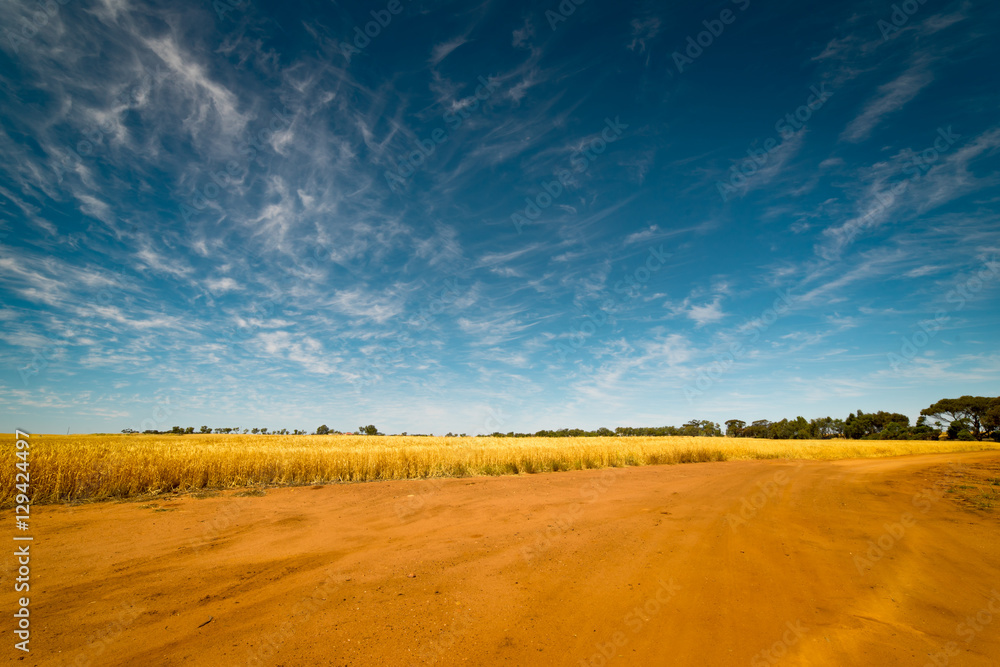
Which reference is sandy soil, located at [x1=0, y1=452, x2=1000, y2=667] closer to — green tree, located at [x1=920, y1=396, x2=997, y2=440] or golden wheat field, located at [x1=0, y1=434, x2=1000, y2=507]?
golden wheat field, located at [x1=0, y1=434, x2=1000, y2=507]

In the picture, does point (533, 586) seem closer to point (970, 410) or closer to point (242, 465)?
point (242, 465)

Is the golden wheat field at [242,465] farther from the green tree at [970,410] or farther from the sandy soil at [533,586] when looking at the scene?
the green tree at [970,410]

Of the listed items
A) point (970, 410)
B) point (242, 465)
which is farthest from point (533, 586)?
point (970, 410)

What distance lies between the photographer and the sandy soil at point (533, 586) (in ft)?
11.4

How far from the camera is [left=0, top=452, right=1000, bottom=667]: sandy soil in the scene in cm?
348

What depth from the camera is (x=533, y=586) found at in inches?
187

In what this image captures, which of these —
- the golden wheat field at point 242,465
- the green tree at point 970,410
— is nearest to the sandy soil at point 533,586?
the golden wheat field at point 242,465

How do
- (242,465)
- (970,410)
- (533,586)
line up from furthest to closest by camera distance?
(970,410), (242,465), (533,586)

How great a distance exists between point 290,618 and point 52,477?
439 inches

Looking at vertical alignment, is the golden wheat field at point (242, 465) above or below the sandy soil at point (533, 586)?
above

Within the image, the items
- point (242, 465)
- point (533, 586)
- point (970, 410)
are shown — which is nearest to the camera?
point (533, 586)

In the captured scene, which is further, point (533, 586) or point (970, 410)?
point (970, 410)

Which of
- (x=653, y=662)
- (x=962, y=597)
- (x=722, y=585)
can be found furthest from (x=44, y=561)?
(x=962, y=597)

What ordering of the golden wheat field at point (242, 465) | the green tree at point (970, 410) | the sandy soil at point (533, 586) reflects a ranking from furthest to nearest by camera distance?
the green tree at point (970, 410)
the golden wheat field at point (242, 465)
the sandy soil at point (533, 586)
